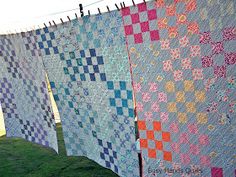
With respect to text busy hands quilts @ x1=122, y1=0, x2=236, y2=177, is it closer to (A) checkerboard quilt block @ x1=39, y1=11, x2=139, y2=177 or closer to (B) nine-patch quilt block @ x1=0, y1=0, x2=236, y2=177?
(B) nine-patch quilt block @ x1=0, y1=0, x2=236, y2=177

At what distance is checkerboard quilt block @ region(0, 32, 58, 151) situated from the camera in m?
3.52

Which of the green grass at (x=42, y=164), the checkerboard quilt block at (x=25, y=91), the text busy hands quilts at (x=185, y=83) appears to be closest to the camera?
the text busy hands quilts at (x=185, y=83)

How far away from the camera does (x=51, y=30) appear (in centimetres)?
313

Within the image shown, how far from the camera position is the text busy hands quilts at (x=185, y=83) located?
2.22 meters

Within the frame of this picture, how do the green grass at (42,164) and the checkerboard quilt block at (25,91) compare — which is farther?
the green grass at (42,164)

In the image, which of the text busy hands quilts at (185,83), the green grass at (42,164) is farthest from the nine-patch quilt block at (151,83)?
the green grass at (42,164)

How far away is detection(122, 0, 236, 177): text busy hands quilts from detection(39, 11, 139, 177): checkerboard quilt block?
0.15 meters

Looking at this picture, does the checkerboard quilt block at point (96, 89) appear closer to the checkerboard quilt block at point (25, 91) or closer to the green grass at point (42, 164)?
the checkerboard quilt block at point (25, 91)

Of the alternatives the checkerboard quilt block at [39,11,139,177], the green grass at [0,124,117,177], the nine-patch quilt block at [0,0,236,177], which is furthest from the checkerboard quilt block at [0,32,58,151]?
the green grass at [0,124,117,177]

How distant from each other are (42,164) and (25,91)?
3.84 feet

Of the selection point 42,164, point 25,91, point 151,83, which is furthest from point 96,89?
point 42,164

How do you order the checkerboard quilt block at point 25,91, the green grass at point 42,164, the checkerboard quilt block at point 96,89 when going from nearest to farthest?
the checkerboard quilt block at point 96,89 < the checkerboard quilt block at point 25,91 < the green grass at point 42,164

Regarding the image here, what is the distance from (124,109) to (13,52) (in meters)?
1.79

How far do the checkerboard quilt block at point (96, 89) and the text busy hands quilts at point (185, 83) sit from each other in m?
0.15
